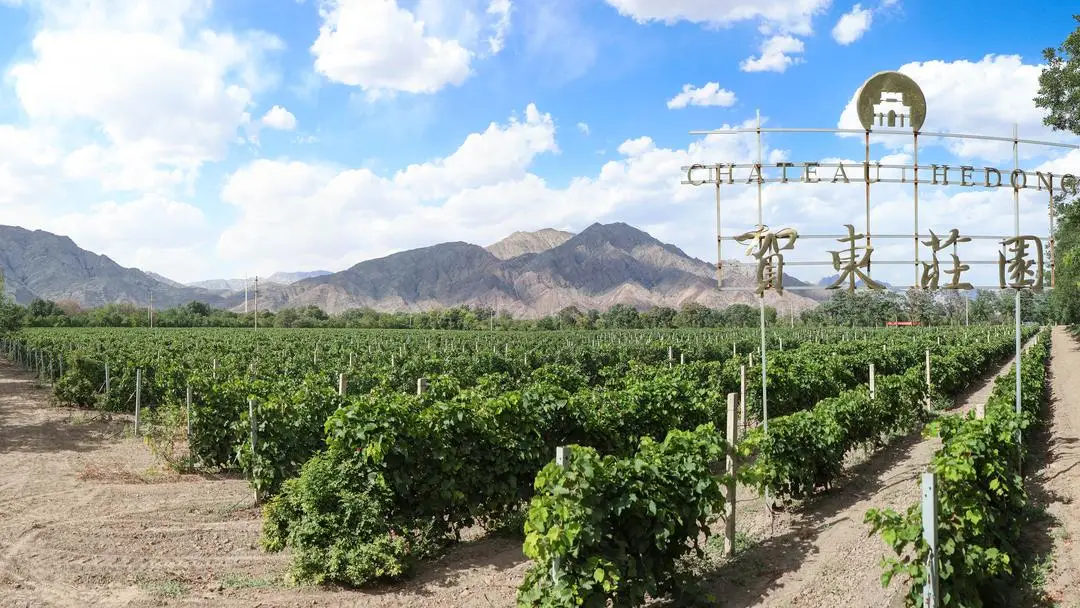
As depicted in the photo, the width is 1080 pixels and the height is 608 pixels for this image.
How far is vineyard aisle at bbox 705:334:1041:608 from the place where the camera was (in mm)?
6637

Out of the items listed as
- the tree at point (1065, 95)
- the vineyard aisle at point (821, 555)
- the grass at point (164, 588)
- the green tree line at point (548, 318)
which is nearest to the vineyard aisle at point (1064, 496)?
the vineyard aisle at point (821, 555)

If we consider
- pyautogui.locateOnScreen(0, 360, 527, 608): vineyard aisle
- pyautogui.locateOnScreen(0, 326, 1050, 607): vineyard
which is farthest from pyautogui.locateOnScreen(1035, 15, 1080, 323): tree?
pyautogui.locateOnScreen(0, 360, 527, 608): vineyard aisle

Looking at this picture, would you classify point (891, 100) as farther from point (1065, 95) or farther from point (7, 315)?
point (7, 315)

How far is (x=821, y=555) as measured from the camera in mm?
7598

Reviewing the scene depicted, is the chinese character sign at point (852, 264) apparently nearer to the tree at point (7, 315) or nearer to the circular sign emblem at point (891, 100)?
the circular sign emblem at point (891, 100)

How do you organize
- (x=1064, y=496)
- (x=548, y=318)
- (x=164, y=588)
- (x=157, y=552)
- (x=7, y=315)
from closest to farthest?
(x=164, y=588)
(x=157, y=552)
(x=1064, y=496)
(x=7, y=315)
(x=548, y=318)

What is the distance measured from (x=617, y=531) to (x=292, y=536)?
3878mm

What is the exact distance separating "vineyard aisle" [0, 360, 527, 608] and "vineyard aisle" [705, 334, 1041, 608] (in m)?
2.46

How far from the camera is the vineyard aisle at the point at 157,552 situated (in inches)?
286

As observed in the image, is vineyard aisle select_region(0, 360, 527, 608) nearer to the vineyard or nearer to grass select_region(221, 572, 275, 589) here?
grass select_region(221, 572, 275, 589)

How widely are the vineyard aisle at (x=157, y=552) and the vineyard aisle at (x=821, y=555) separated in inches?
96.9

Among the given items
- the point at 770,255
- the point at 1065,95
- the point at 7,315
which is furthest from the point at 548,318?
the point at 770,255

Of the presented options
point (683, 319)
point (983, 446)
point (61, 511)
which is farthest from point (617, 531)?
point (683, 319)

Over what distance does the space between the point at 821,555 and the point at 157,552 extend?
7907 mm
